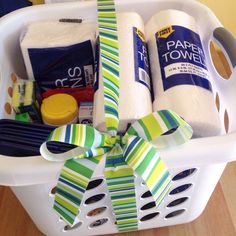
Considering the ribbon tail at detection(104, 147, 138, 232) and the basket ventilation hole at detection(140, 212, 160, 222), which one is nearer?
the ribbon tail at detection(104, 147, 138, 232)

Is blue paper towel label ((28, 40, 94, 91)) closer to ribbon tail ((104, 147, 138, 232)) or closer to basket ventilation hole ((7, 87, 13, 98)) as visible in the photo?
basket ventilation hole ((7, 87, 13, 98))

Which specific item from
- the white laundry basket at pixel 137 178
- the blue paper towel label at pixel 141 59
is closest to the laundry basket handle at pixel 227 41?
the white laundry basket at pixel 137 178

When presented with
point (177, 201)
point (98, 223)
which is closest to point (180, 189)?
point (177, 201)

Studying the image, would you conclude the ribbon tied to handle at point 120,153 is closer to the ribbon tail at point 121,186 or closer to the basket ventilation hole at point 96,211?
the ribbon tail at point 121,186

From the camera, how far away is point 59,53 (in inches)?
19.1

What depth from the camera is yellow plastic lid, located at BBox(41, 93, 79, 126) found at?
44 cm

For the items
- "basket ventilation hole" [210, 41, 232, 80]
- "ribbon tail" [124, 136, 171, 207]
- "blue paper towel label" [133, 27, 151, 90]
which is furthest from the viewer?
"basket ventilation hole" [210, 41, 232, 80]

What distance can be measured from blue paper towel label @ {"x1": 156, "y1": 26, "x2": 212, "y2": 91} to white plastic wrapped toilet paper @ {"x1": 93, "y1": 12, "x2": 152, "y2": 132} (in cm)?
3

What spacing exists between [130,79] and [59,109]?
11 cm

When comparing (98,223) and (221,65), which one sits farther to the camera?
(221,65)

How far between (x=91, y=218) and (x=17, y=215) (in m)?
0.17

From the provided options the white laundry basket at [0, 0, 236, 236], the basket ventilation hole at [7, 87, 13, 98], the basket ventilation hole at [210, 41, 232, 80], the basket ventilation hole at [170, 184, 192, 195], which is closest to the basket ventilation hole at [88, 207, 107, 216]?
the white laundry basket at [0, 0, 236, 236]

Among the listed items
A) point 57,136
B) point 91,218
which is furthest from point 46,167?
point 91,218

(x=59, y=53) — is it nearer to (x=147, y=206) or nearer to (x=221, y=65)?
(x=147, y=206)
